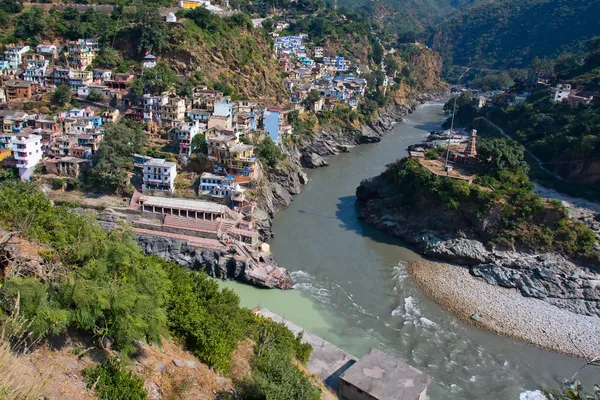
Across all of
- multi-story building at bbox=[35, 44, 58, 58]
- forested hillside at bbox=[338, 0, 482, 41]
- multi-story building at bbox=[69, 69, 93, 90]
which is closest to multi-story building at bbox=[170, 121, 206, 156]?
multi-story building at bbox=[69, 69, 93, 90]

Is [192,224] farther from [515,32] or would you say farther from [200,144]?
[515,32]

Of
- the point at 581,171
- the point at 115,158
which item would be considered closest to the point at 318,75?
the point at 581,171

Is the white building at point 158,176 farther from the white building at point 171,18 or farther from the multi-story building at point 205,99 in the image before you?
the white building at point 171,18

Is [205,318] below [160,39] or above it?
below

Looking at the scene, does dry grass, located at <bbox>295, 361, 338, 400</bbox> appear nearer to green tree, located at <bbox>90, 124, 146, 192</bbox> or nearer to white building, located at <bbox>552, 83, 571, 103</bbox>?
green tree, located at <bbox>90, 124, 146, 192</bbox>

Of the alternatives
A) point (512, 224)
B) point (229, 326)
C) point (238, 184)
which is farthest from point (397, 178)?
point (229, 326)

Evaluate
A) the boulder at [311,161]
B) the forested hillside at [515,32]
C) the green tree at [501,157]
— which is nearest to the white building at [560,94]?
the green tree at [501,157]
